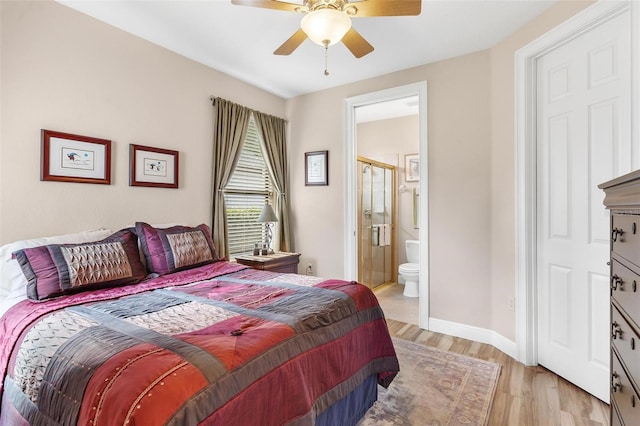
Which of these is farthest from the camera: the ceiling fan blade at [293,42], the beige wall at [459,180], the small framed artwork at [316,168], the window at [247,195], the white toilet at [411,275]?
the white toilet at [411,275]

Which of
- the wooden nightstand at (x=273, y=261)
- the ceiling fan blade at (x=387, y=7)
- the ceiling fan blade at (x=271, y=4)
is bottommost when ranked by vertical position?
the wooden nightstand at (x=273, y=261)

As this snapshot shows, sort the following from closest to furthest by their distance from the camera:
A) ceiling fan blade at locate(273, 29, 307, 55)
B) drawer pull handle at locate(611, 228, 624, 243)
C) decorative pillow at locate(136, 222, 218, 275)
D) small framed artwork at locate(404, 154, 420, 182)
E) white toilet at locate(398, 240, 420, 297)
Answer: drawer pull handle at locate(611, 228, 624, 243) → ceiling fan blade at locate(273, 29, 307, 55) → decorative pillow at locate(136, 222, 218, 275) → white toilet at locate(398, 240, 420, 297) → small framed artwork at locate(404, 154, 420, 182)

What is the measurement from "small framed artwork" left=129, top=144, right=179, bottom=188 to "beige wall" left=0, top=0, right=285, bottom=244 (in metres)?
0.06

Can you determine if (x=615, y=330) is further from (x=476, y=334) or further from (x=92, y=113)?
(x=92, y=113)

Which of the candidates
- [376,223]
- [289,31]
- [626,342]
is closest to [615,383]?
[626,342]

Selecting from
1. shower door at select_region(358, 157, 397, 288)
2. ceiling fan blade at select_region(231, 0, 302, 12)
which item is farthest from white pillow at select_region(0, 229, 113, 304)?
shower door at select_region(358, 157, 397, 288)

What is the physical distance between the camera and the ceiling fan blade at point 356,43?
2126mm

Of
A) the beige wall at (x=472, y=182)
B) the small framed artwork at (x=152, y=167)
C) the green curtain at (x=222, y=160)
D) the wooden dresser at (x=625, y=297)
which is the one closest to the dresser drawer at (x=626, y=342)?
the wooden dresser at (x=625, y=297)

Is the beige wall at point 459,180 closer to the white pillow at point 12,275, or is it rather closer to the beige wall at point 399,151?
the beige wall at point 399,151

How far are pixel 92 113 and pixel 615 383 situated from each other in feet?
11.4

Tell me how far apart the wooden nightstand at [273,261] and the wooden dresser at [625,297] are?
278 cm

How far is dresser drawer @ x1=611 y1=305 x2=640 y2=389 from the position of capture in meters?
0.98

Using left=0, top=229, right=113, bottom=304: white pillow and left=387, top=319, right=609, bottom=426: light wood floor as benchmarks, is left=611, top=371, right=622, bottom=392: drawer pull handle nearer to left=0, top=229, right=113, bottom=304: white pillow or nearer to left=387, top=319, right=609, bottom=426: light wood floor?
left=387, top=319, right=609, bottom=426: light wood floor

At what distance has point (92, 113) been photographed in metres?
2.50
